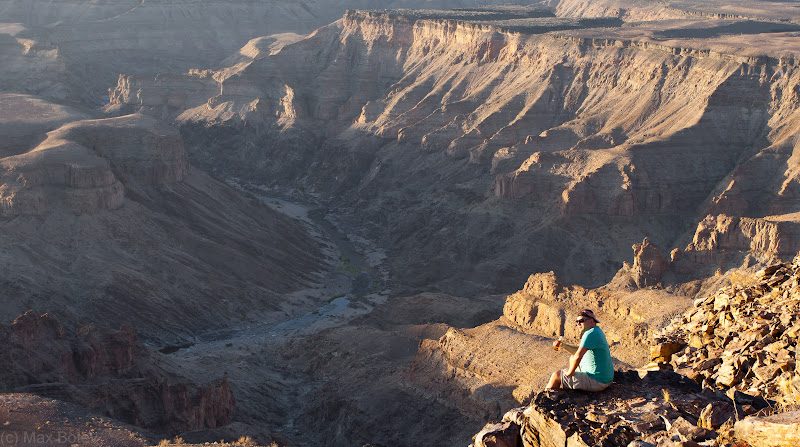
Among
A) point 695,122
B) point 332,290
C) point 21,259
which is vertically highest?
point 695,122

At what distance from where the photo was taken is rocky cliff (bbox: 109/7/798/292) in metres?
97.1

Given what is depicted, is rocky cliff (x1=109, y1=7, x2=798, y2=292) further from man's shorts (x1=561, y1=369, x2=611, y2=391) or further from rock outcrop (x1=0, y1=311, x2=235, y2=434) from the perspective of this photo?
man's shorts (x1=561, y1=369, x2=611, y2=391)

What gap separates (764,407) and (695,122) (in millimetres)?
90101

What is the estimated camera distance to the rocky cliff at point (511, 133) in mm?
97125

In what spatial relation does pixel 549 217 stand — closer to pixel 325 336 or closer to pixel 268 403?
pixel 325 336

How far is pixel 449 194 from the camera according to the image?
389ft

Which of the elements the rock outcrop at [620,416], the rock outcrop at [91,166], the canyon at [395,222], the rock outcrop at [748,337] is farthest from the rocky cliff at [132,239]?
the rock outcrop at [620,416]

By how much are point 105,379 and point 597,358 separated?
35.5 meters

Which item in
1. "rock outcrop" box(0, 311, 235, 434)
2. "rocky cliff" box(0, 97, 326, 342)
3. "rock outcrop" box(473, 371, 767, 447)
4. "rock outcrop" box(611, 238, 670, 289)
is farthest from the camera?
"rocky cliff" box(0, 97, 326, 342)

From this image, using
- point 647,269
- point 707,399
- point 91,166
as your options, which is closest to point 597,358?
point 707,399

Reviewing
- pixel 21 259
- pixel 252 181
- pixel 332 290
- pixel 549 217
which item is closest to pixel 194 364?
pixel 21 259

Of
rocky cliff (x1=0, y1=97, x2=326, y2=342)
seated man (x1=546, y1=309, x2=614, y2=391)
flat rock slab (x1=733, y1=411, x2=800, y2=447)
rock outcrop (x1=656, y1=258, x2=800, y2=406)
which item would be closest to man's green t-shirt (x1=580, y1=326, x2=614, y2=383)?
seated man (x1=546, y1=309, x2=614, y2=391)

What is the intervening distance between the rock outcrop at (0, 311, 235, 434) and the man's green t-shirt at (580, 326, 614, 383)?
99.7ft

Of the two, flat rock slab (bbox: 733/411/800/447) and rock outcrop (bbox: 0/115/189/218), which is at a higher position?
flat rock slab (bbox: 733/411/800/447)
